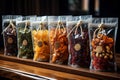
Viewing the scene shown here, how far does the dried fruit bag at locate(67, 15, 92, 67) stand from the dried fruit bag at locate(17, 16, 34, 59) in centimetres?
26

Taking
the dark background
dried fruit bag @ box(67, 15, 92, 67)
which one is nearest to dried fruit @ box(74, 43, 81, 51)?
dried fruit bag @ box(67, 15, 92, 67)

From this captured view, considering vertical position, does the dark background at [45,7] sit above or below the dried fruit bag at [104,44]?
above

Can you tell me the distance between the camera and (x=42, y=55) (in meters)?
1.09

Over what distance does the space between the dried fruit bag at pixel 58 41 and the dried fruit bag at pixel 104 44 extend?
0.15 metres

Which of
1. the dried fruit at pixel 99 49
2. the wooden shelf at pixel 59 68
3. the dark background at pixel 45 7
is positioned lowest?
the wooden shelf at pixel 59 68

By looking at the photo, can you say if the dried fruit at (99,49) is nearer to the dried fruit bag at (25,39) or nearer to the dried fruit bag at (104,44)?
the dried fruit bag at (104,44)

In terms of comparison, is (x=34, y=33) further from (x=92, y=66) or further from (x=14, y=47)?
(x=92, y=66)

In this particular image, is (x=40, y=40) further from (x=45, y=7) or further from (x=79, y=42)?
(x=45, y=7)

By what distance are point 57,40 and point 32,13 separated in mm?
680

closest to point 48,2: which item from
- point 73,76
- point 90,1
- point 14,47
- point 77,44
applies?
point 90,1

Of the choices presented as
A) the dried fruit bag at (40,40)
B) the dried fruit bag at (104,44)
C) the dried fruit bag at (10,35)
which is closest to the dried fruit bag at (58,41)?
the dried fruit bag at (40,40)

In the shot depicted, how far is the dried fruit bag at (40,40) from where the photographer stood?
3.55 ft

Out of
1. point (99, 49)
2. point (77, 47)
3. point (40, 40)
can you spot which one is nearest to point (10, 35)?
point (40, 40)

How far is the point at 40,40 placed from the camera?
1078 millimetres
